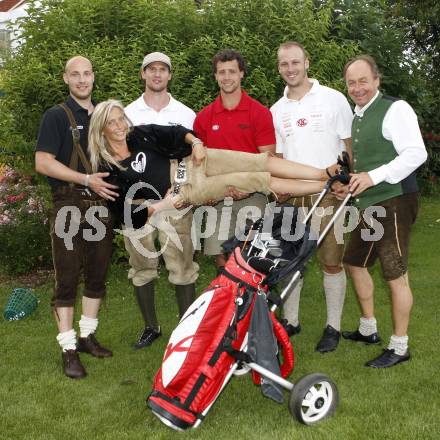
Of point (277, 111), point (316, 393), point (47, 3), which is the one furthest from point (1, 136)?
point (316, 393)

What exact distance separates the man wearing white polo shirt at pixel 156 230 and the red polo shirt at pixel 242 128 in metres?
0.37

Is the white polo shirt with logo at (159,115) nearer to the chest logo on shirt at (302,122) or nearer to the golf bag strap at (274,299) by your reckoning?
the chest logo on shirt at (302,122)

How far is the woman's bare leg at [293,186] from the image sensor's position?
15.8 feet

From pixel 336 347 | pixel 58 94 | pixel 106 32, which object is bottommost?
pixel 336 347

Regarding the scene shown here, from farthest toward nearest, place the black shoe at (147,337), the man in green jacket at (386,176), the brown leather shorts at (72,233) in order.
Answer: the black shoe at (147,337), the brown leather shorts at (72,233), the man in green jacket at (386,176)

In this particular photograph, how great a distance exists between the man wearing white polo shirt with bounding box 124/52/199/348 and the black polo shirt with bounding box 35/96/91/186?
709 millimetres

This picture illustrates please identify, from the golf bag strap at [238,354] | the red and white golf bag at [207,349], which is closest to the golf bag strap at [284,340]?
the red and white golf bag at [207,349]

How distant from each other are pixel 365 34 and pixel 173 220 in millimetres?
5871

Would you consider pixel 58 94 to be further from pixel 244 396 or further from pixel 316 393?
pixel 316 393

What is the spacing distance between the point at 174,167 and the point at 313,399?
2.20 meters

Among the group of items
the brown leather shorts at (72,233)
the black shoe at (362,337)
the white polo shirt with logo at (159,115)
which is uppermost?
the white polo shirt with logo at (159,115)

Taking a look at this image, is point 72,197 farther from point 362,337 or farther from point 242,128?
point 362,337

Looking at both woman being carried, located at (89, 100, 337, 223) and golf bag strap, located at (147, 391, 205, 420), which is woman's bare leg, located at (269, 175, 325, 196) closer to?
woman being carried, located at (89, 100, 337, 223)

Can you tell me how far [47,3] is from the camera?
26.2 ft
